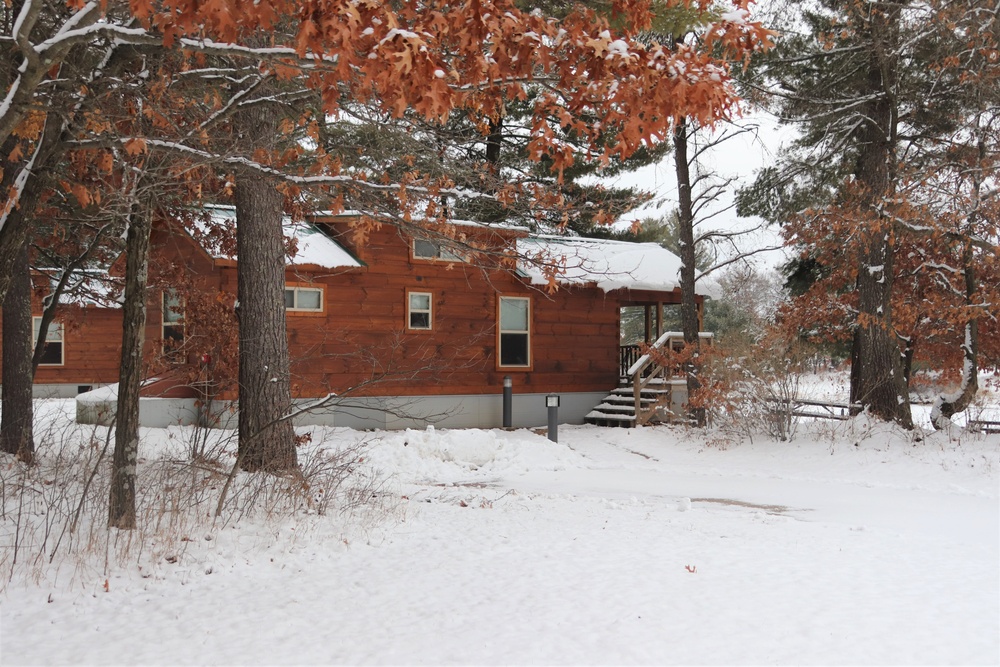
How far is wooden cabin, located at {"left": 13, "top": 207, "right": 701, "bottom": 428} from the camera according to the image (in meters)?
16.0

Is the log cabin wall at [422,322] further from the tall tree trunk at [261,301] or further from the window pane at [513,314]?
the tall tree trunk at [261,301]

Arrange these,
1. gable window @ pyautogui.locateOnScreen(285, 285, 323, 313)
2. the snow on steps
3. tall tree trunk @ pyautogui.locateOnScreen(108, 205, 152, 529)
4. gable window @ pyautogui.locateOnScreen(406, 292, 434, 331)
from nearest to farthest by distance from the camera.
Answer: tall tree trunk @ pyautogui.locateOnScreen(108, 205, 152, 529), gable window @ pyautogui.locateOnScreen(285, 285, 323, 313), gable window @ pyautogui.locateOnScreen(406, 292, 434, 331), the snow on steps

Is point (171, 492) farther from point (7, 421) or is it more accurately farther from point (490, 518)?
point (7, 421)

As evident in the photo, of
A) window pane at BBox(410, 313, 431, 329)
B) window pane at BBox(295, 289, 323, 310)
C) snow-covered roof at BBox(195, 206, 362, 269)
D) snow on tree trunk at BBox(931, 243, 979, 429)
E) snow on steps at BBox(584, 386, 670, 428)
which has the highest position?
snow-covered roof at BBox(195, 206, 362, 269)

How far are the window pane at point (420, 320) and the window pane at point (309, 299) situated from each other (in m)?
2.12

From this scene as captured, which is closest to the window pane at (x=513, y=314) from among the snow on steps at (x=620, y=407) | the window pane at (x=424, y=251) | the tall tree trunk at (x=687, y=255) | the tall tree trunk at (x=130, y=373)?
the window pane at (x=424, y=251)

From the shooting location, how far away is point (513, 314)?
778 inches

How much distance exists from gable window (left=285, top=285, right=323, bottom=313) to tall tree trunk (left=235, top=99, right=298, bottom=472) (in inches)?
275

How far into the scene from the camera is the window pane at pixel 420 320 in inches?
716

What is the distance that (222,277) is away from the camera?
16.1 metres

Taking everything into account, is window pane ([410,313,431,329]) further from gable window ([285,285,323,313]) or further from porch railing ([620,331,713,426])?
porch railing ([620,331,713,426])

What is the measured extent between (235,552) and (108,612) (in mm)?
1400

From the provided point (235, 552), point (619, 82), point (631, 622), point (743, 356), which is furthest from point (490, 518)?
point (743, 356)

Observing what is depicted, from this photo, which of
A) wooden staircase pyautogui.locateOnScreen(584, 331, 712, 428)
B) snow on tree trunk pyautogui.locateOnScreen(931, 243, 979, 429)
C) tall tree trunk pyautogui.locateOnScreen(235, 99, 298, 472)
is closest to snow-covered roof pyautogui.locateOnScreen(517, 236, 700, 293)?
wooden staircase pyautogui.locateOnScreen(584, 331, 712, 428)
